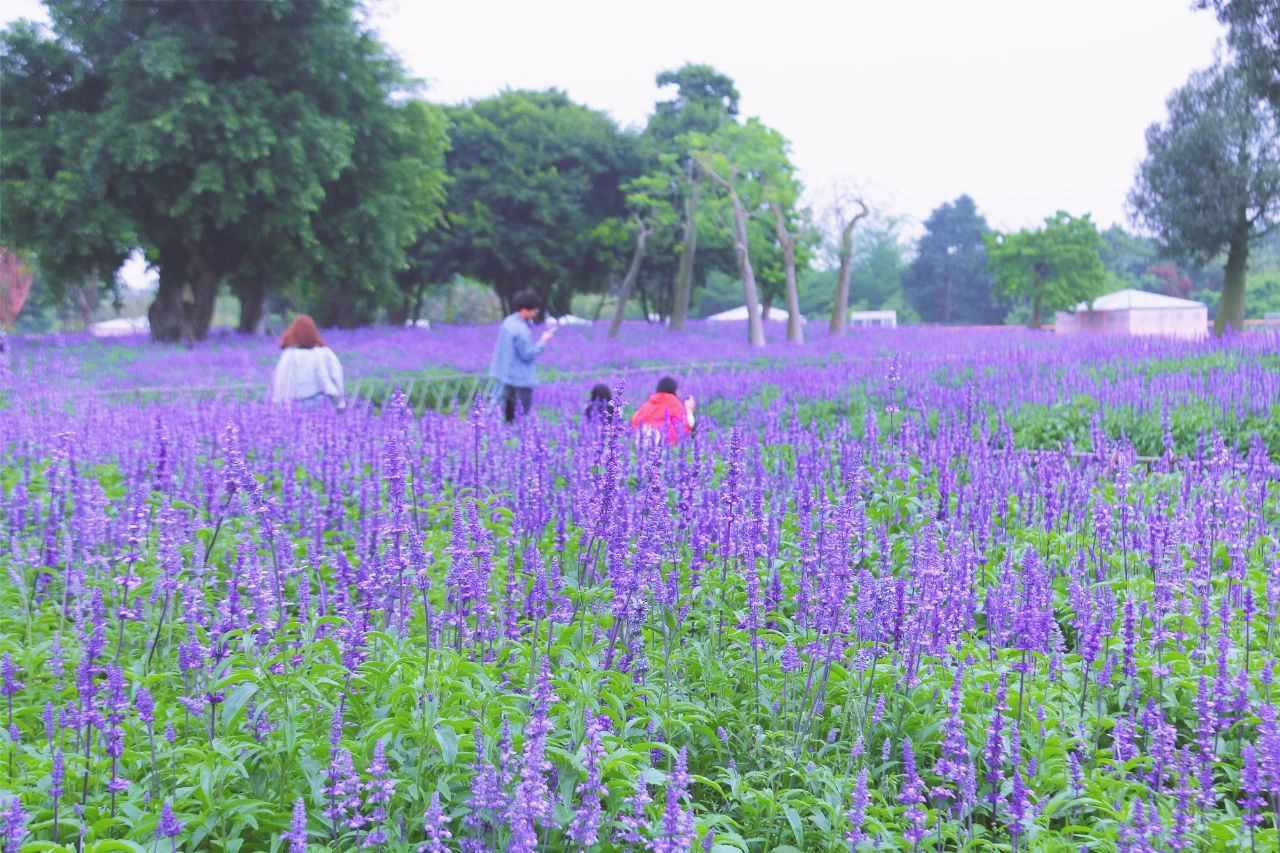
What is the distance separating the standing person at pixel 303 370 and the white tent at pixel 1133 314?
5558 centimetres

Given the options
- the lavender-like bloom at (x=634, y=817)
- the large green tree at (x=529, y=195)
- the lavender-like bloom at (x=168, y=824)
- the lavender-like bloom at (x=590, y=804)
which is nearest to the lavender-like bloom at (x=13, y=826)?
the lavender-like bloom at (x=168, y=824)

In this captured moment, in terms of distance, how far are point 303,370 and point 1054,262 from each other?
53.8 metres

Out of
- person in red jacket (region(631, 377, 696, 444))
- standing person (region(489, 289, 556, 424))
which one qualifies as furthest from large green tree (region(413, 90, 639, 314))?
person in red jacket (region(631, 377, 696, 444))

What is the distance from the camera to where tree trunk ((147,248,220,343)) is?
29.0m

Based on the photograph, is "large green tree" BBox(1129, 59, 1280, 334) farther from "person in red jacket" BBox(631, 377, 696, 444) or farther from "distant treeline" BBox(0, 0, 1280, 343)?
"person in red jacket" BBox(631, 377, 696, 444)

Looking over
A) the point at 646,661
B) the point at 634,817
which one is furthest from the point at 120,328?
the point at 634,817

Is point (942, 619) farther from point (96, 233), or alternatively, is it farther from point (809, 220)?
point (809, 220)

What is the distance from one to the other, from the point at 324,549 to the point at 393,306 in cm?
4735

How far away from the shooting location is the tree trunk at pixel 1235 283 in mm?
31266

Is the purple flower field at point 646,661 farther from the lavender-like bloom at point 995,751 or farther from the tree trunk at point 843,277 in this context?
the tree trunk at point 843,277

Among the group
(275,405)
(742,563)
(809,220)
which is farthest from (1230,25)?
(742,563)

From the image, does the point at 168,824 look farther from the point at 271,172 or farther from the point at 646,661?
the point at 271,172

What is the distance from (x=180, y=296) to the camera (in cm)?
2978

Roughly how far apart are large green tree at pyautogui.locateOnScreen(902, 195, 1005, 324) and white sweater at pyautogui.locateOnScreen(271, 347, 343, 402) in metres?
85.7
